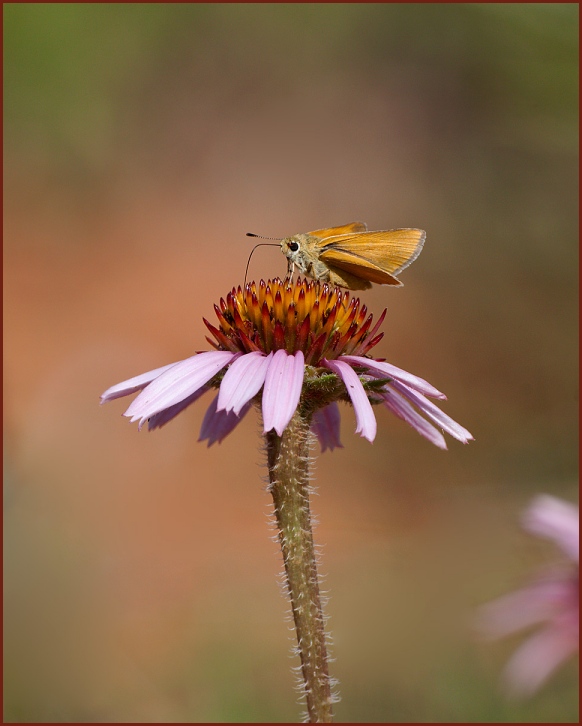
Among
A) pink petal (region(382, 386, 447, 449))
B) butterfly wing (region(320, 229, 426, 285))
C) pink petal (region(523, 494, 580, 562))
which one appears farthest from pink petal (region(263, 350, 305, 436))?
pink petal (region(523, 494, 580, 562))

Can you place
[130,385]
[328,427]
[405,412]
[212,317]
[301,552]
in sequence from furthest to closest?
[212,317], [328,427], [405,412], [130,385], [301,552]

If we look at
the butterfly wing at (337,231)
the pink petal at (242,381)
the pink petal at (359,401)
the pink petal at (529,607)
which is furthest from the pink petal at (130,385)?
the pink petal at (529,607)

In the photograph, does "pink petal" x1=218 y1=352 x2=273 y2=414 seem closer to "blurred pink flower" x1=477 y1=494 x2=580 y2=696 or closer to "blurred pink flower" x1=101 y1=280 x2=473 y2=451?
"blurred pink flower" x1=101 y1=280 x2=473 y2=451

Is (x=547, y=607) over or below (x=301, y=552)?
below

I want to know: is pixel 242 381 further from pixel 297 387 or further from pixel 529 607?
pixel 529 607

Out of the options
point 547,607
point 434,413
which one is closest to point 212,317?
point 547,607

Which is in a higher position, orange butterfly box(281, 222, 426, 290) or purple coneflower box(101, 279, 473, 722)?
orange butterfly box(281, 222, 426, 290)
